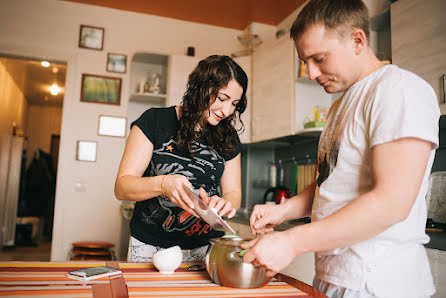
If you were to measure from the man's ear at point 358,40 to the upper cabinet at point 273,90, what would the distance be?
203 centimetres

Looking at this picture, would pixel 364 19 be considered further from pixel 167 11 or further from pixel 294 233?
pixel 167 11

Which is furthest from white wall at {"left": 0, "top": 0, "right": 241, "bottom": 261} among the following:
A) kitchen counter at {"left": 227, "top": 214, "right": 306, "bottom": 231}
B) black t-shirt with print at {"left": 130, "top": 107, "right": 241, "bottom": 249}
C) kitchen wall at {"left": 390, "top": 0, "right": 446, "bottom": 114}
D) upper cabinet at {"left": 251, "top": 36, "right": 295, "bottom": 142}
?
kitchen wall at {"left": 390, "top": 0, "right": 446, "bottom": 114}

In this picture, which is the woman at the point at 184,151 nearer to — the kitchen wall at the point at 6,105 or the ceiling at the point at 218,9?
the ceiling at the point at 218,9

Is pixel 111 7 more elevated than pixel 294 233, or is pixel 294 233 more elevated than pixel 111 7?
pixel 111 7

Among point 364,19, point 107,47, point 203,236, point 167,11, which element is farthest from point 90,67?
point 364,19

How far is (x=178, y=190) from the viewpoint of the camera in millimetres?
1134

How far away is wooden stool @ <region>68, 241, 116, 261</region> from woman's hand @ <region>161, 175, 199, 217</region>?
234 cm

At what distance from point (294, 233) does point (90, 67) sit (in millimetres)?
3542

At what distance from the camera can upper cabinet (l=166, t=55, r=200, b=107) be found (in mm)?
3609

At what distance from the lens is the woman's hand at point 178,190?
3.67ft

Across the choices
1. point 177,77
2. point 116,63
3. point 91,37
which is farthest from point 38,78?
point 177,77

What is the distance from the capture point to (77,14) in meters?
3.79

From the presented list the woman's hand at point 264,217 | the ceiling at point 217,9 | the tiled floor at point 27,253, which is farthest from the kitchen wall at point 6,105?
the woman's hand at point 264,217

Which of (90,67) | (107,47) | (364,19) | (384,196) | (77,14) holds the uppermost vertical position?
(77,14)
